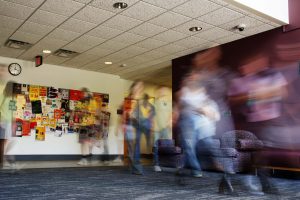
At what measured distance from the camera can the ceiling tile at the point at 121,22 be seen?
17.0 ft

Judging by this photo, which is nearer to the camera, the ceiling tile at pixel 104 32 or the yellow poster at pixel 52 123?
the ceiling tile at pixel 104 32

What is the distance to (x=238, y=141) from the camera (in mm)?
5355

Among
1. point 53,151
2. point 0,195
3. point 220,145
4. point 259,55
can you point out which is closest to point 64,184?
point 0,195

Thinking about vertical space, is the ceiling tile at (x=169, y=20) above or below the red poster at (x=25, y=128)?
above

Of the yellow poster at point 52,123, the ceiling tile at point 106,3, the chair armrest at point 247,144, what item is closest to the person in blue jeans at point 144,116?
the ceiling tile at point 106,3

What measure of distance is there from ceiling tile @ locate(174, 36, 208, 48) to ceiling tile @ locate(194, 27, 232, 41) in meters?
0.16

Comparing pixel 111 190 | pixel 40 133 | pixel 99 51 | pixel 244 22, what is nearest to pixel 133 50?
pixel 99 51

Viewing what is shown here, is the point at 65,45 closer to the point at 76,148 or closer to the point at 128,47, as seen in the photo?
the point at 128,47

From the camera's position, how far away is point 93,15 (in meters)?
5.05

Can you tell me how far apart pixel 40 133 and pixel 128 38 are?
3.95 meters

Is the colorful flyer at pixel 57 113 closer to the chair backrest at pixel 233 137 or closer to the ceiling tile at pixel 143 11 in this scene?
the ceiling tile at pixel 143 11

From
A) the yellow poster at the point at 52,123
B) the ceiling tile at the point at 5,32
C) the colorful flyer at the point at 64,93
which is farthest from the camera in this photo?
the colorful flyer at the point at 64,93

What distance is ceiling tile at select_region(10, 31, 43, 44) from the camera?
605 cm

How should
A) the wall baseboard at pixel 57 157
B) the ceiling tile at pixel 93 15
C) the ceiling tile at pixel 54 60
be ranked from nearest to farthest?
the ceiling tile at pixel 93 15 < the ceiling tile at pixel 54 60 < the wall baseboard at pixel 57 157
